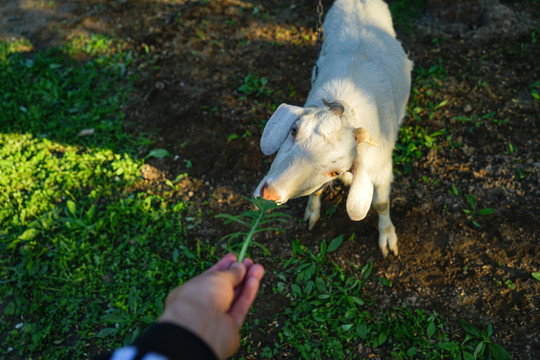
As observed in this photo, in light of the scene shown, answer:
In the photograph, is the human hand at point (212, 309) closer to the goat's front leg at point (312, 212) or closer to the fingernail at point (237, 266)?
the fingernail at point (237, 266)

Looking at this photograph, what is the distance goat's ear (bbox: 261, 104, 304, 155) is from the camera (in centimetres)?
287

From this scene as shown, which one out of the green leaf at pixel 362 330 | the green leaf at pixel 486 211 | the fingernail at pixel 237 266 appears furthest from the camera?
the green leaf at pixel 486 211

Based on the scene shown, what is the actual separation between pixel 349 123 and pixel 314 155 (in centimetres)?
48

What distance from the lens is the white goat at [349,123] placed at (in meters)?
2.68

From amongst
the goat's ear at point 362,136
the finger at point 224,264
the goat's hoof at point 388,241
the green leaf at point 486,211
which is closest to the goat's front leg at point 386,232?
the goat's hoof at point 388,241

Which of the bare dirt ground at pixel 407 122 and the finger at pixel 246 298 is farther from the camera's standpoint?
the bare dirt ground at pixel 407 122

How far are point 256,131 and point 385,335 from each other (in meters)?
2.87

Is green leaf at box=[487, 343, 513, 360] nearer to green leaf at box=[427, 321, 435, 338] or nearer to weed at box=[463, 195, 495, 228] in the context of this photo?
green leaf at box=[427, 321, 435, 338]

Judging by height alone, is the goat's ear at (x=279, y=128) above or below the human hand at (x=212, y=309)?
below

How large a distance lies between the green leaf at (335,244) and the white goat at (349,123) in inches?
12.4

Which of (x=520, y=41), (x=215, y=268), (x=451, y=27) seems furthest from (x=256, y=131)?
(x=520, y=41)

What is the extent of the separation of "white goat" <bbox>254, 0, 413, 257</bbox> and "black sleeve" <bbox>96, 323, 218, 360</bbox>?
134cm

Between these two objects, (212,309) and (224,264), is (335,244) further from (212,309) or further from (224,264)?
(212,309)

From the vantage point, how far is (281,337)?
340cm
